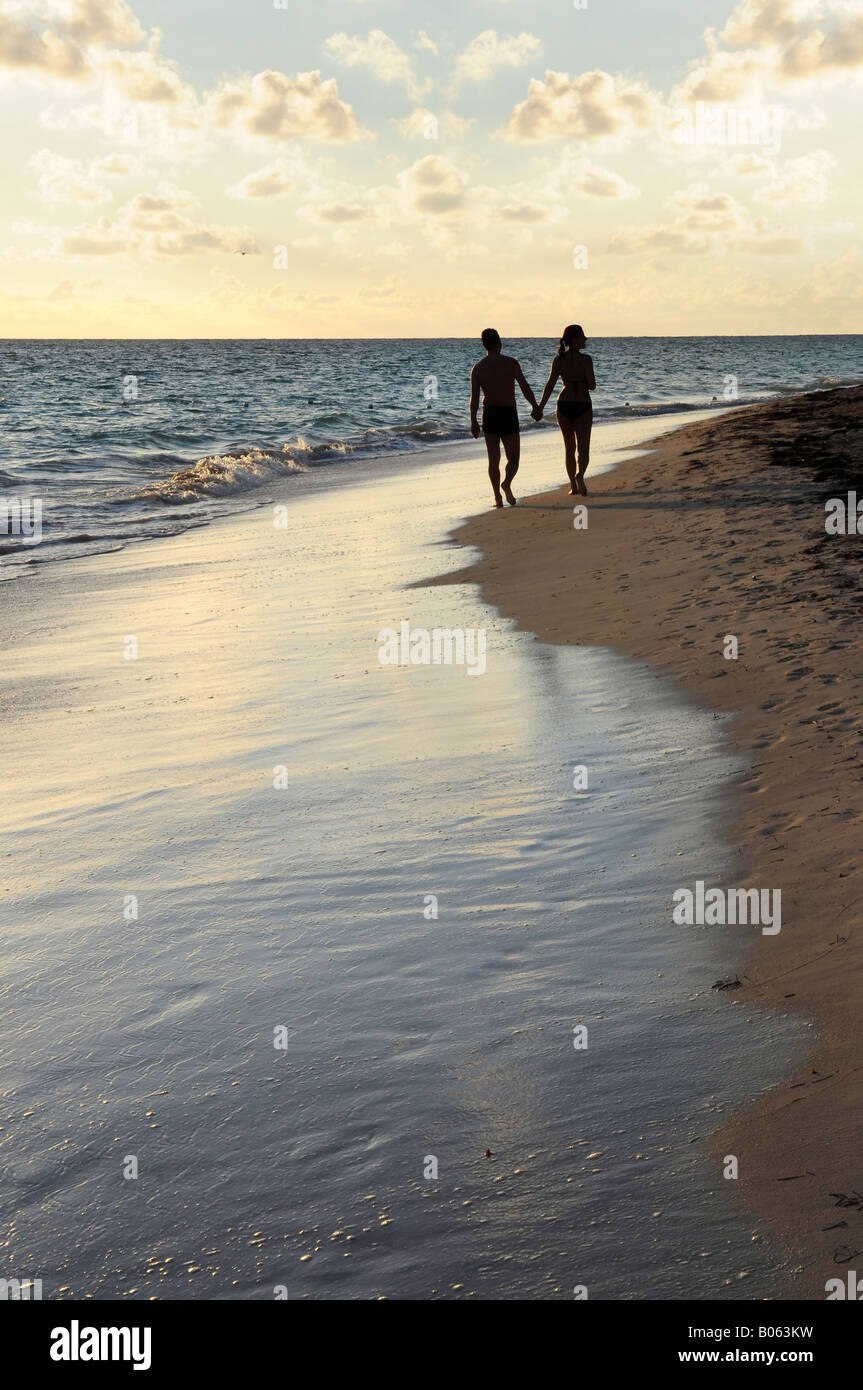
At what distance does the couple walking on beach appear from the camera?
1309cm

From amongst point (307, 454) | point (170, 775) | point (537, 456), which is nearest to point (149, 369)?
point (307, 454)

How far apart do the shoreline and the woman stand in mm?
441

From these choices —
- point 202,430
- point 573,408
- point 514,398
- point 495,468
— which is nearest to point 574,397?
point 573,408

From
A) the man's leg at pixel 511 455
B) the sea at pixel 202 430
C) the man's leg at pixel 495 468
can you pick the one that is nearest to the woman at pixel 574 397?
the man's leg at pixel 511 455

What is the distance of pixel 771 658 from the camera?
21.3 feet

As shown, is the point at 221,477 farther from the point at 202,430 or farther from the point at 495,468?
the point at 202,430

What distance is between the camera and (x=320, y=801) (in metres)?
5.07

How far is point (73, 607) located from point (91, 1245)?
8.46m

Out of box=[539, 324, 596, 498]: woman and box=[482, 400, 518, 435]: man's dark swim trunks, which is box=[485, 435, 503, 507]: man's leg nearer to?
box=[482, 400, 518, 435]: man's dark swim trunks

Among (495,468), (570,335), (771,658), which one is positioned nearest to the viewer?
(771,658)

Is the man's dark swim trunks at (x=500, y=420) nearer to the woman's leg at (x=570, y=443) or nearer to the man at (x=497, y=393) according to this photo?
the man at (x=497, y=393)

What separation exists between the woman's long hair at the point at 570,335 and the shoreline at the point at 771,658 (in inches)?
68.5

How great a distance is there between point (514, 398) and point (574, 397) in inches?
37.8

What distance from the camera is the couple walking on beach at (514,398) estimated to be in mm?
13086
